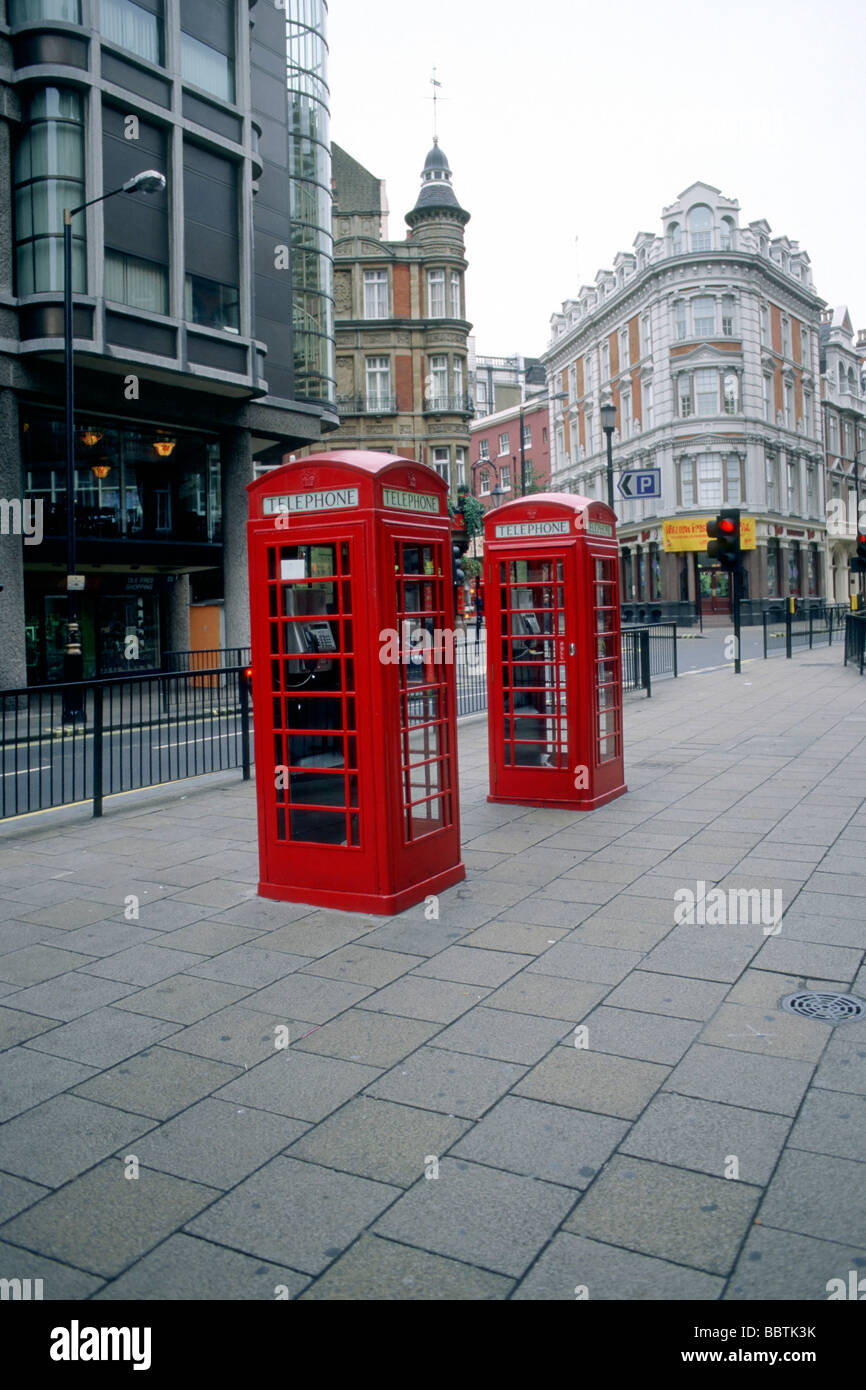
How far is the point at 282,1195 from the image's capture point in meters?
3.30

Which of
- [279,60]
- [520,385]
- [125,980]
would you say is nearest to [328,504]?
[125,980]

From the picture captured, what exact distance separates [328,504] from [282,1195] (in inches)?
155

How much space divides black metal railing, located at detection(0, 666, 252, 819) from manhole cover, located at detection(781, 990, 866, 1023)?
648 centimetres

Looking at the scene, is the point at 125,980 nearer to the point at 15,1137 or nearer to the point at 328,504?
the point at 15,1137

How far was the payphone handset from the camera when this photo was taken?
6.30 meters

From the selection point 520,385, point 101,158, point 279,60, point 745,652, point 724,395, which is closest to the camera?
point 101,158

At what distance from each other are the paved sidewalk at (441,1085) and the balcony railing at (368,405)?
46.9m

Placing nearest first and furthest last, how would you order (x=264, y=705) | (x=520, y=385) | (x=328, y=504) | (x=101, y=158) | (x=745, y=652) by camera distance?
1. (x=328, y=504)
2. (x=264, y=705)
3. (x=101, y=158)
4. (x=745, y=652)
5. (x=520, y=385)

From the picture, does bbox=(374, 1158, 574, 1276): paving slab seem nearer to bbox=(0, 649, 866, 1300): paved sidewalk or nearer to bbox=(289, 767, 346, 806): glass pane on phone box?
bbox=(0, 649, 866, 1300): paved sidewalk

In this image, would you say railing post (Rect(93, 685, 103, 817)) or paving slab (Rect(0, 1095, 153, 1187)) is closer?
paving slab (Rect(0, 1095, 153, 1187))

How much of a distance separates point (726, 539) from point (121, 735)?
48.3 feet

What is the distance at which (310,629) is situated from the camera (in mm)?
6391

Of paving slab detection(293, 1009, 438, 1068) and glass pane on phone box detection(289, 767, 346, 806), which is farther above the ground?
glass pane on phone box detection(289, 767, 346, 806)

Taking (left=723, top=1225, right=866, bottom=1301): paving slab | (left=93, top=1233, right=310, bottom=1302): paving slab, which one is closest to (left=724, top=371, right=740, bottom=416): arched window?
(left=723, top=1225, right=866, bottom=1301): paving slab
